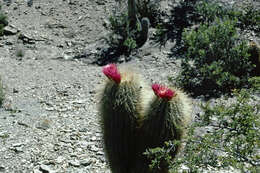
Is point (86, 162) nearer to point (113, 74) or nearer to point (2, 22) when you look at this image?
point (113, 74)

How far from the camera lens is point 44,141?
16.8ft

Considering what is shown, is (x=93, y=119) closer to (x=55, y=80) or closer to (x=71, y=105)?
(x=71, y=105)

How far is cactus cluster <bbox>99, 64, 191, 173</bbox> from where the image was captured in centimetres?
342

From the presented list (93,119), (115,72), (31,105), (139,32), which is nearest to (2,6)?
(139,32)

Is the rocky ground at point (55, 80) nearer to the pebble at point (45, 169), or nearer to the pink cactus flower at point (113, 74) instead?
the pebble at point (45, 169)

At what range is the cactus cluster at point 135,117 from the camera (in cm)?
342

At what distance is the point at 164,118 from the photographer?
340 centimetres

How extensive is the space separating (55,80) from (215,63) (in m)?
2.67

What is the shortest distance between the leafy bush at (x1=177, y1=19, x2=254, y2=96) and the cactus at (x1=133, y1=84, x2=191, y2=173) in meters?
2.97

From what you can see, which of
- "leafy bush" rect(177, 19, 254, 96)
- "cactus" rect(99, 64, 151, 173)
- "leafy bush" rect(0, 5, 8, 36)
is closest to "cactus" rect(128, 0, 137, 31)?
"leafy bush" rect(177, 19, 254, 96)

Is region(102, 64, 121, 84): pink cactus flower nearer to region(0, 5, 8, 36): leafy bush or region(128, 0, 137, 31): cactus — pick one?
region(128, 0, 137, 31): cactus

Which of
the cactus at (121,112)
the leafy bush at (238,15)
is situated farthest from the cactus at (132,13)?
the cactus at (121,112)

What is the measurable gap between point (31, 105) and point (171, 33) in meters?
3.70


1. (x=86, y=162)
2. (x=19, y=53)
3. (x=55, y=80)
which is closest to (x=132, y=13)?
(x=19, y=53)
